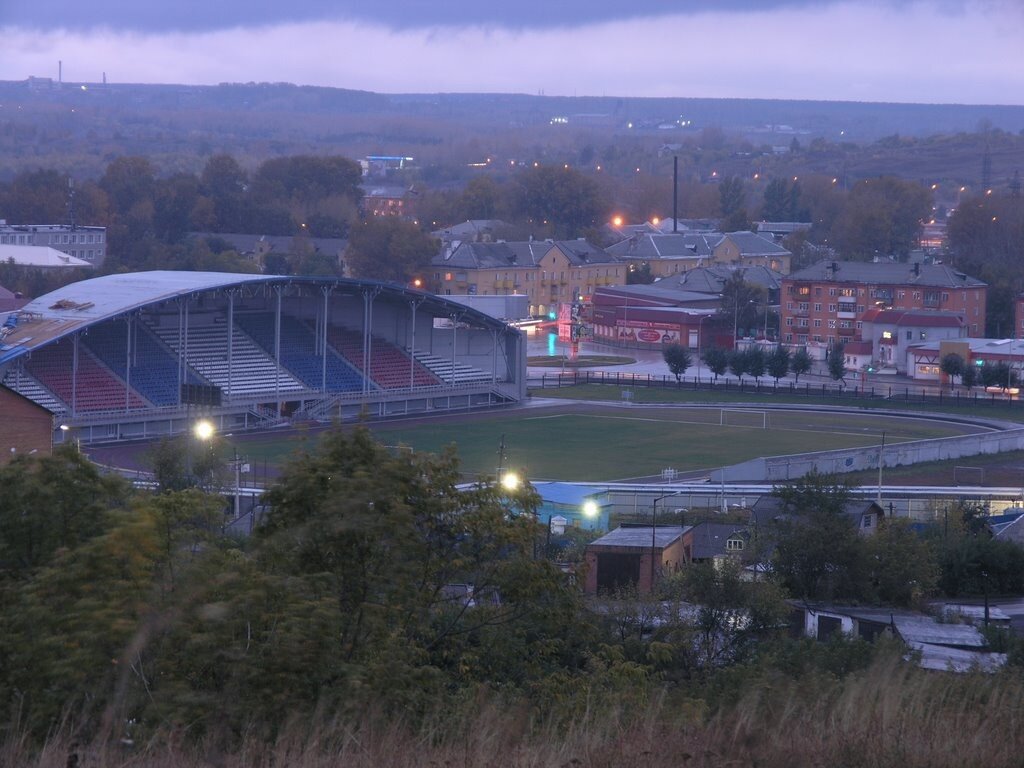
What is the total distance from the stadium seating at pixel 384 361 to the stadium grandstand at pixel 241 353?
0.04m

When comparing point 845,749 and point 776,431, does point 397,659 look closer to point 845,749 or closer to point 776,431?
point 845,749

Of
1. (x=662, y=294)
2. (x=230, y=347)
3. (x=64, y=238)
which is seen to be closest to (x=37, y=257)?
(x=64, y=238)

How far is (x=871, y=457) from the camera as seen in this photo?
840 inches

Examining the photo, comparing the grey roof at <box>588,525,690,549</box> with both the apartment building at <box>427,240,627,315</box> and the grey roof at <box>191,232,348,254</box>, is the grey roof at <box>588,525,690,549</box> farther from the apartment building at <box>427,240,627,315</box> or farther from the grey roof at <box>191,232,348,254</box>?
the grey roof at <box>191,232,348,254</box>

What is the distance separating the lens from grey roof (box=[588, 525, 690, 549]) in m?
11.8

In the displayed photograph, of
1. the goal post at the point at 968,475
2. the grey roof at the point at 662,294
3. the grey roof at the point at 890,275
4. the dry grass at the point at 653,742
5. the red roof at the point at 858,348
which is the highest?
the dry grass at the point at 653,742

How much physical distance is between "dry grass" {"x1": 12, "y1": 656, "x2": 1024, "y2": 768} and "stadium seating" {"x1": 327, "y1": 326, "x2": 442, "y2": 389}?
23.8 metres

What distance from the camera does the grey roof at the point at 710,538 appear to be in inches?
489

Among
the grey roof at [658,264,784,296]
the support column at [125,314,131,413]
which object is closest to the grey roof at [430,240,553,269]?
the grey roof at [658,264,784,296]

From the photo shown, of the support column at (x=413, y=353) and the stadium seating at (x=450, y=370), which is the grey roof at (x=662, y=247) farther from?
the support column at (x=413, y=353)

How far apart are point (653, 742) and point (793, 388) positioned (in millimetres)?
28626

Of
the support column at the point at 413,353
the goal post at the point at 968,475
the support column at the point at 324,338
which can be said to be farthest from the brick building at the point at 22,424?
the support column at the point at 413,353

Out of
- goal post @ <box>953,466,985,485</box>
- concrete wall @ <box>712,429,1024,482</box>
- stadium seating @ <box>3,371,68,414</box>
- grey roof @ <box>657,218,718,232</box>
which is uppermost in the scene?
grey roof @ <box>657,218,718,232</box>

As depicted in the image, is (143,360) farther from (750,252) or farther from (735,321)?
(750,252)
